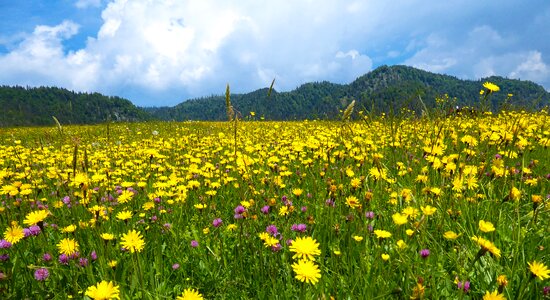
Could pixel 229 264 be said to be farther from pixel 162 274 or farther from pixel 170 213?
pixel 170 213

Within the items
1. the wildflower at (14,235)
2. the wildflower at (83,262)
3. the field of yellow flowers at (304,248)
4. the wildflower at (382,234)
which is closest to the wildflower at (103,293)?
the field of yellow flowers at (304,248)

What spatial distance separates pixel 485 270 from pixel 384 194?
1737 millimetres

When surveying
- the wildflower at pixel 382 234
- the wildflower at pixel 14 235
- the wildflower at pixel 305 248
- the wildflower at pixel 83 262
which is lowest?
the wildflower at pixel 83 262

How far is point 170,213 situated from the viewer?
385cm

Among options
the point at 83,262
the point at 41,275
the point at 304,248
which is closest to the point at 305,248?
the point at 304,248

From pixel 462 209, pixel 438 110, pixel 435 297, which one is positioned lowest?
pixel 435 297

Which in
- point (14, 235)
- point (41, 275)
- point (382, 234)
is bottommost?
point (41, 275)

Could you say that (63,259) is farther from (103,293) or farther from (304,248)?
(304,248)

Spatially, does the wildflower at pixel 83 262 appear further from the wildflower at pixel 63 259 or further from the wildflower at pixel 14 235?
the wildflower at pixel 14 235

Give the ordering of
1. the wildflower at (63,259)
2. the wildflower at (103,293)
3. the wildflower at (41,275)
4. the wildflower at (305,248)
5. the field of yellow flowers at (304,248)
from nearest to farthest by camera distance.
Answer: the wildflower at (103,293)
the wildflower at (305,248)
the field of yellow flowers at (304,248)
the wildflower at (41,275)
the wildflower at (63,259)

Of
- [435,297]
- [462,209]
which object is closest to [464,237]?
[462,209]

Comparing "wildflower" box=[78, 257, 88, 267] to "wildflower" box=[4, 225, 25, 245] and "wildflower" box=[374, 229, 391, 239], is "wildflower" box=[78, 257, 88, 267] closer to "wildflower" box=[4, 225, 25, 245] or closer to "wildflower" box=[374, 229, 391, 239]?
"wildflower" box=[4, 225, 25, 245]

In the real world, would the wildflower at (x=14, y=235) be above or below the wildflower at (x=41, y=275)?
above

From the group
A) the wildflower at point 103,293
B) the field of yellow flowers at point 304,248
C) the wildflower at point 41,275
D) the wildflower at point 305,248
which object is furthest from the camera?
the wildflower at point 41,275
